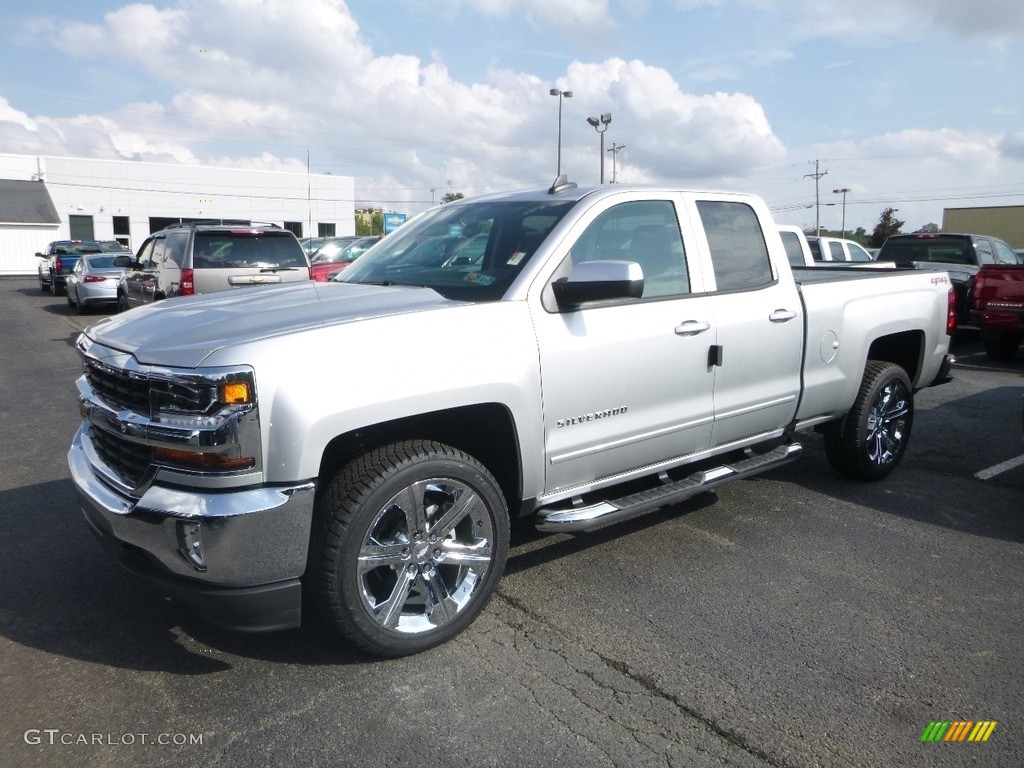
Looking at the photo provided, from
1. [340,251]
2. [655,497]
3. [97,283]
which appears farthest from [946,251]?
[97,283]

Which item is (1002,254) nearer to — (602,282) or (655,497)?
(655,497)

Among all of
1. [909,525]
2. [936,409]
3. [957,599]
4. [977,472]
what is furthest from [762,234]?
[936,409]

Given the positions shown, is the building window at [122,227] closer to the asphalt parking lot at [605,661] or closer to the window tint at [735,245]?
the asphalt parking lot at [605,661]

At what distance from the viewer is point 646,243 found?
4.46 metres

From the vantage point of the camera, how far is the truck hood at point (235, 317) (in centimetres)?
313

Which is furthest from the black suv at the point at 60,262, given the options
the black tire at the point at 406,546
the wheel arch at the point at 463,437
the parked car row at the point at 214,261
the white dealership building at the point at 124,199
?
the black tire at the point at 406,546

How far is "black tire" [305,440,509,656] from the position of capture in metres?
3.19

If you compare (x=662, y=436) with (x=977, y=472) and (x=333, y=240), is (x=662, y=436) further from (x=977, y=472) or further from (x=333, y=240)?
(x=333, y=240)

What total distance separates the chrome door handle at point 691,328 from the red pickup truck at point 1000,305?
9092 mm

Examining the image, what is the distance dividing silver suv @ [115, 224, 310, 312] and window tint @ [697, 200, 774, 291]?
24.3 ft

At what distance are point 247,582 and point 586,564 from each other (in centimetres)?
199

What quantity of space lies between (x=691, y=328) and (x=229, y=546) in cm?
256

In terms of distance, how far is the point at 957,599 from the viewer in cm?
411

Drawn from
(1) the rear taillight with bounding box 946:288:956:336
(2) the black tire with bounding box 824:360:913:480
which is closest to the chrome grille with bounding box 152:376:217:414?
(2) the black tire with bounding box 824:360:913:480
